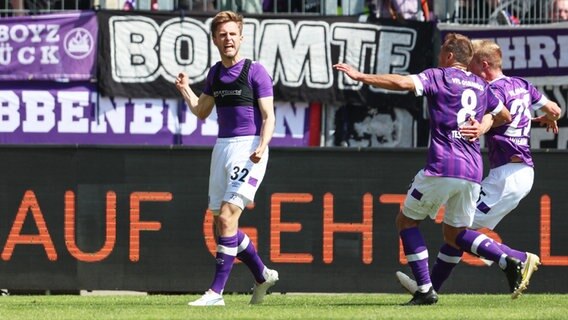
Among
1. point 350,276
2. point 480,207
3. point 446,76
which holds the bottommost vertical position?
point 350,276

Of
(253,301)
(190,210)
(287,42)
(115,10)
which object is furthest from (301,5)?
(253,301)

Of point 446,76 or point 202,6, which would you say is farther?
point 202,6

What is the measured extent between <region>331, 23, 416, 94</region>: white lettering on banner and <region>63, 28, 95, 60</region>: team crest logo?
10.0 feet

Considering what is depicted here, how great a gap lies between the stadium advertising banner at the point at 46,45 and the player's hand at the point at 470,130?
25.4ft

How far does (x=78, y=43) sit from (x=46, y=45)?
1.31ft

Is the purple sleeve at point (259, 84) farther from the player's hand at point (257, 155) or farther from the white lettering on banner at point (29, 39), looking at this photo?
the white lettering on banner at point (29, 39)

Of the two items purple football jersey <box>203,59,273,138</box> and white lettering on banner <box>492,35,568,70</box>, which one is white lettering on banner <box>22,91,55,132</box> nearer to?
white lettering on banner <box>492,35,568,70</box>

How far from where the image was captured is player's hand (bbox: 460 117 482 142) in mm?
10797

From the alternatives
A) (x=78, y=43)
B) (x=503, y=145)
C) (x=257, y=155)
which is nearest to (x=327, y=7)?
(x=78, y=43)

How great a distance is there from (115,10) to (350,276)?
4981mm

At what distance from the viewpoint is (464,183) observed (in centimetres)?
1083

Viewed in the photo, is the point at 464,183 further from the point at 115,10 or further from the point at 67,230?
the point at 115,10

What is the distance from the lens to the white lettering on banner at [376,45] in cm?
1764

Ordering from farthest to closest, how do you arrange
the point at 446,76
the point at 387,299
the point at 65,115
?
1. the point at 65,115
2. the point at 387,299
3. the point at 446,76
